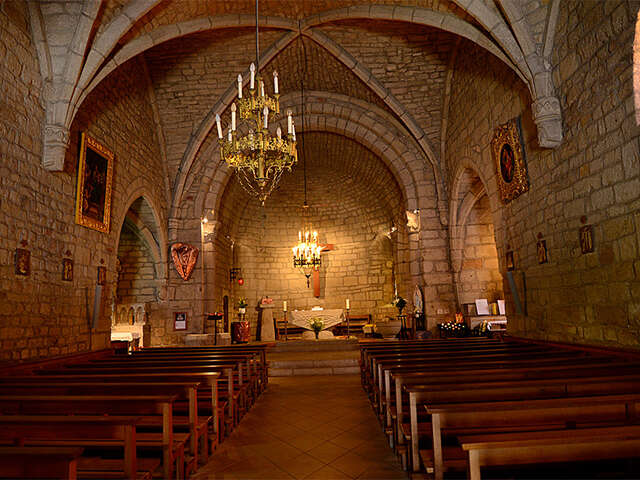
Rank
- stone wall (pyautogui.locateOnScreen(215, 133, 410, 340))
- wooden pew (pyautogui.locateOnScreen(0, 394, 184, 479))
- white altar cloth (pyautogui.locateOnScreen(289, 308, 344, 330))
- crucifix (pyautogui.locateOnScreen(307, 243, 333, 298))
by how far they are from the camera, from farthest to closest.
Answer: crucifix (pyautogui.locateOnScreen(307, 243, 333, 298))
stone wall (pyautogui.locateOnScreen(215, 133, 410, 340))
white altar cloth (pyautogui.locateOnScreen(289, 308, 344, 330))
wooden pew (pyautogui.locateOnScreen(0, 394, 184, 479))

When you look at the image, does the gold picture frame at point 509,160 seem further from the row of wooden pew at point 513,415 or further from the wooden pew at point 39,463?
the wooden pew at point 39,463

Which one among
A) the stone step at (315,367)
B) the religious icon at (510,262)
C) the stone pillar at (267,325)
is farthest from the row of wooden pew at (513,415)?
the stone pillar at (267,325)

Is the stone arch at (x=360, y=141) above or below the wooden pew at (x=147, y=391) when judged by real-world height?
above

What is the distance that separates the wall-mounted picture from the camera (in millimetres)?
10505

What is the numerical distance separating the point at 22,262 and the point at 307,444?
437 cm

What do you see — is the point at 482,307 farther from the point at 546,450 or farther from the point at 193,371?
the point at 546,450

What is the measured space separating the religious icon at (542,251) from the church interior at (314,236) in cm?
4

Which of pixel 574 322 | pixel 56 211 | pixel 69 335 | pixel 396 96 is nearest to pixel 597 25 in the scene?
pixel 574 322

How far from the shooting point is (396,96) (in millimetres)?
10281

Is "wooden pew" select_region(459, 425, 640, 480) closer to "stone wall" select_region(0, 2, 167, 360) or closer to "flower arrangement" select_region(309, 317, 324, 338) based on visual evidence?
"stone wall" select_region(0, 2, 167, 360)

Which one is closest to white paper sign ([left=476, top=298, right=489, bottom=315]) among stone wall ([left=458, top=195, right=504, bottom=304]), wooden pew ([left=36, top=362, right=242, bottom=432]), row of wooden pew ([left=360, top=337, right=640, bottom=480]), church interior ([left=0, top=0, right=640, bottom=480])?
church interior ([left=0, top=0, right=640, bottom=480])

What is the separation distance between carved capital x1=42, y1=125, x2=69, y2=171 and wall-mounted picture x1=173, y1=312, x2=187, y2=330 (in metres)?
5.23

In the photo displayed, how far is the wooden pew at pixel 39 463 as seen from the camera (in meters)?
1.66

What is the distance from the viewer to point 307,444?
382 centimetres
